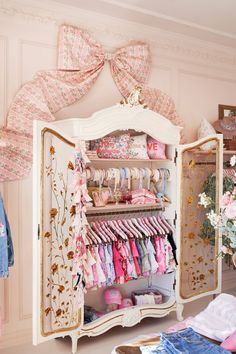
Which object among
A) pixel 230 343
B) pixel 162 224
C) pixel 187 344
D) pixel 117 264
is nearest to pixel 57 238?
pixel 117 264

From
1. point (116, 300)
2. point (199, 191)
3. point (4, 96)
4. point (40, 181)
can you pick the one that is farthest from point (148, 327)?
point (4, 96)

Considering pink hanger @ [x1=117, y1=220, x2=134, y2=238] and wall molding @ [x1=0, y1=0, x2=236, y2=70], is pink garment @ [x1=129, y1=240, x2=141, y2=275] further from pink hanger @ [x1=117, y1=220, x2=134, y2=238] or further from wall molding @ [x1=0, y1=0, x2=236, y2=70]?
wall molding @ [x1=0, y1=0, x2=236, y2=70]

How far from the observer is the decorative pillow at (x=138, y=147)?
3.72 meters

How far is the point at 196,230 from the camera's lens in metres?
4.04

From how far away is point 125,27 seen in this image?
12.9ft

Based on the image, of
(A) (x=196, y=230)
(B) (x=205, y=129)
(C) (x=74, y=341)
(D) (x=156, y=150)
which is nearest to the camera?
(C) (x=74, y=341)

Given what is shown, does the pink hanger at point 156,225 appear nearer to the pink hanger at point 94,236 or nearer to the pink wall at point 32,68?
the pink hanger at point 94,236

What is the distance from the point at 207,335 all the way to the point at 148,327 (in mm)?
1904

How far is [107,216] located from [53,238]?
86cm

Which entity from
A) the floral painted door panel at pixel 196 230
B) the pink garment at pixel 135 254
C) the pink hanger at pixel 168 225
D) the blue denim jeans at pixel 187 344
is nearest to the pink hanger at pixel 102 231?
the pink garment at pixel 135 254

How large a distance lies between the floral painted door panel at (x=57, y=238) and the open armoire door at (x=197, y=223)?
114 cm

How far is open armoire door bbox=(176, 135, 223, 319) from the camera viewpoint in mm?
3863

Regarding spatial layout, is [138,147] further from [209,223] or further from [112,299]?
[112,299]

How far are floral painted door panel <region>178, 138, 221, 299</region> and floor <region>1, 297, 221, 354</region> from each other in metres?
0.38
